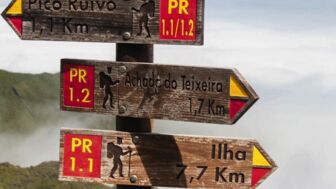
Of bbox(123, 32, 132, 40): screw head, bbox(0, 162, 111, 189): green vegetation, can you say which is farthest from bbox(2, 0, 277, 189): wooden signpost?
bbox(0, 162, 111, 189): green vegetation

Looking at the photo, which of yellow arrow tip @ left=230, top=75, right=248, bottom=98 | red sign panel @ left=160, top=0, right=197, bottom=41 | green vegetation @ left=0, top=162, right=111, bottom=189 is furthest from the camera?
green vegetation @ left=0, top=162, right=111, bottom=189

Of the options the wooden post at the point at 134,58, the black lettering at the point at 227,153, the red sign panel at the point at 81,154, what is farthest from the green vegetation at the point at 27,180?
the black lettering at the point at 227,153

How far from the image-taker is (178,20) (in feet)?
21.0

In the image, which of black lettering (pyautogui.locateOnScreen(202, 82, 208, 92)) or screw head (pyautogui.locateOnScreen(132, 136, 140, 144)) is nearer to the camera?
black lettering (pyautogui.locateOnScreen(202, 82, 208, 92))

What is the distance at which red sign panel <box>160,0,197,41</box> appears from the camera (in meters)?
6.36

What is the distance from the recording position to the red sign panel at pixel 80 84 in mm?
6871

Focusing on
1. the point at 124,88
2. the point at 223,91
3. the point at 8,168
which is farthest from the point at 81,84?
the point at 8,168

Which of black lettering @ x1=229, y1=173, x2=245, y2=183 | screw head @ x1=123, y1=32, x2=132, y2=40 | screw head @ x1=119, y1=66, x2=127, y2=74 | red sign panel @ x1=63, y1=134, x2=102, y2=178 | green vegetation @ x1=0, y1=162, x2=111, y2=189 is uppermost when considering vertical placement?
screw head @ x1=123, y1=32, x2=132, y2=40

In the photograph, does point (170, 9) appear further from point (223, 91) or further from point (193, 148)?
point (193, 148)

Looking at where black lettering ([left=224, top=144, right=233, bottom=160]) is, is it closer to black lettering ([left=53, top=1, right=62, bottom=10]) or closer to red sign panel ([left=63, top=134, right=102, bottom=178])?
red sign panel ([left=63, top=134, right=102, bottom=178])

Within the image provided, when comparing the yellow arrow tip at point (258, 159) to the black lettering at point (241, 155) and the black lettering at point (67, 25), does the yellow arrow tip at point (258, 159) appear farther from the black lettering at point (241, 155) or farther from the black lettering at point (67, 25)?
the black lettering at point (67, 25)

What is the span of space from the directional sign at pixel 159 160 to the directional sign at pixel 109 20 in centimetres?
107

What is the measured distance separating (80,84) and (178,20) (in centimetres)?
134

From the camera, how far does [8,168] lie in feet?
647
